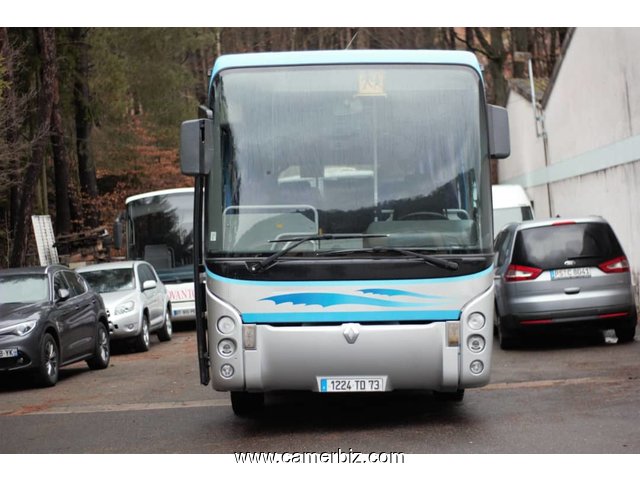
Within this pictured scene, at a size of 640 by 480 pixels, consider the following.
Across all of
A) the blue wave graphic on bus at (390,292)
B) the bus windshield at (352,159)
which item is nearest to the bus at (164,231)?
the bus windshield at (352,159)

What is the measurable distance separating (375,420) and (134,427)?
7.33 feet

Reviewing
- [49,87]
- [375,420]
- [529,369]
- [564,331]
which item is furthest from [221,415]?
[49,87]

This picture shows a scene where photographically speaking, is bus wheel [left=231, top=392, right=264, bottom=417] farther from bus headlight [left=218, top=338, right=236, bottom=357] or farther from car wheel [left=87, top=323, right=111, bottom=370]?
→ car wheel [left=87, top=323, right=111, bottom=370]

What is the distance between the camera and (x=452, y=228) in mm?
9148

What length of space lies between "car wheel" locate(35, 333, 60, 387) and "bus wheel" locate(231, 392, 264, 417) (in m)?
4.53

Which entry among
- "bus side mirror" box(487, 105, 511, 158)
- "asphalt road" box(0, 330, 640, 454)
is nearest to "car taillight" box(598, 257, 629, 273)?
"asphalt road" box(0, 330, 640, 454)

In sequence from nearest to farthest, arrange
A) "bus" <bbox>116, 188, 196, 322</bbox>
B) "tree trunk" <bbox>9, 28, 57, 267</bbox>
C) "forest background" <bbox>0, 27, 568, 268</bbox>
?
"tree trunk" <bbox>9, 28, 57, 267</bbox>
"bus" <bbox>116, 188, 196, 322</bbox>
"forest background" <bbox>0, 27, 568, 268</bbox>

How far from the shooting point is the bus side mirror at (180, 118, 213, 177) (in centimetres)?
907

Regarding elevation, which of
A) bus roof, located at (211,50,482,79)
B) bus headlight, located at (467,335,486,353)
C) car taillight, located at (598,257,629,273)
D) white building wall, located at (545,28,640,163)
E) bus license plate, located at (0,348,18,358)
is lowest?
bus license plate, located at (0,348,18,358)

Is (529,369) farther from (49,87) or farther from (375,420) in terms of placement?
(49,87)

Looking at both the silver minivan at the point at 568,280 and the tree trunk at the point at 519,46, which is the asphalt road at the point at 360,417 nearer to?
the silver minivan at the point at 568,280

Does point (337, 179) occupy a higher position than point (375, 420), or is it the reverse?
point (337, 179)

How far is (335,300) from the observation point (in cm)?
897

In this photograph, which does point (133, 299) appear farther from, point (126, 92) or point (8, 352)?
point (126, 92)
